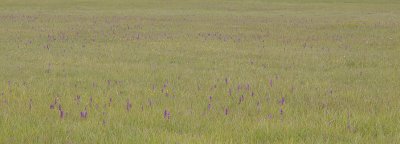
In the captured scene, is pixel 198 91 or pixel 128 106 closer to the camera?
pixel 128 106

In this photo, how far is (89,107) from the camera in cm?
680

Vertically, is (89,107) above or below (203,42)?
above

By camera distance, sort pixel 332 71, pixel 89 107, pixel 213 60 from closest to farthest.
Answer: pixel 89 107 < pixel 332 71 < pixel 213 60

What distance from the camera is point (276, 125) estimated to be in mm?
5766

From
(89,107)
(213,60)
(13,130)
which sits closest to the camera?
(13,130)

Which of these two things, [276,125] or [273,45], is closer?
[276,125]

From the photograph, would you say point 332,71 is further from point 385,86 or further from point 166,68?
point 166,68

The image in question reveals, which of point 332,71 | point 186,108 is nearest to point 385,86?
point 332,71

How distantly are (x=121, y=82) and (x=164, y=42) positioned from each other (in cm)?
813

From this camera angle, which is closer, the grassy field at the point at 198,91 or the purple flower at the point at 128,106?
the grassy field at the point at 198,91

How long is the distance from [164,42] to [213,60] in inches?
184

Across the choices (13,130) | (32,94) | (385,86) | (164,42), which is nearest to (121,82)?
(32,94)

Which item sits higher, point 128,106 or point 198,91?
point 128,106

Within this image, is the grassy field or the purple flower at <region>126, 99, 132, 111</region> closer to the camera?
the grassy field
